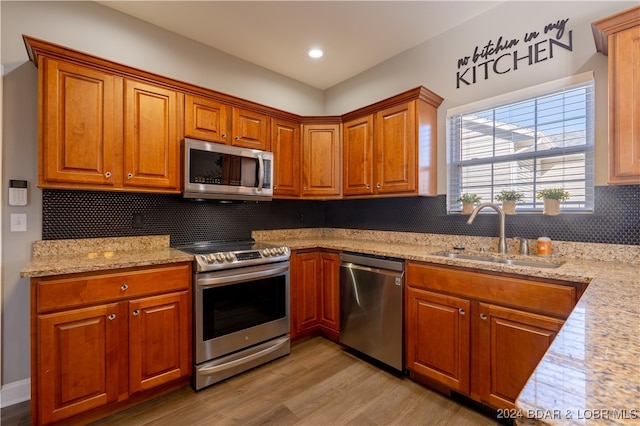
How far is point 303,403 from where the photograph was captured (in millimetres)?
1979

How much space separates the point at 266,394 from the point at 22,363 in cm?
168

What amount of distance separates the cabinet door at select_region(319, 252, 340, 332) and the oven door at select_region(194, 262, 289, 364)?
1.41 ft

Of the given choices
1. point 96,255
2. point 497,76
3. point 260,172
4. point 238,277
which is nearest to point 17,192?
point 96,255

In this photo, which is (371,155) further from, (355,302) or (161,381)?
(161,381)

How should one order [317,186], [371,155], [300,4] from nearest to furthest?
[300,4] < [371,155] < [317,186]

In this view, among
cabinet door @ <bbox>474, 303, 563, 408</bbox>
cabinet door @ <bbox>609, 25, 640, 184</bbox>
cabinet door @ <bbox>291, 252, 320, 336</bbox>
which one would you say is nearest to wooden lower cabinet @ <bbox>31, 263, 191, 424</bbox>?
cabinet door @ <bbox>291, 252, 320, 336</bbox>

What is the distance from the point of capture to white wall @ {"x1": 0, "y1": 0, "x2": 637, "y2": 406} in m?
1.99

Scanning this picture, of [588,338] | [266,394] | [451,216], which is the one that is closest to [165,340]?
[266,394]

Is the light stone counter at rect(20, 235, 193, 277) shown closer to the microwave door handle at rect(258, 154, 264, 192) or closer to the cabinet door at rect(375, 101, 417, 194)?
the microwave door handle at rect(258, 154, 264, 192)

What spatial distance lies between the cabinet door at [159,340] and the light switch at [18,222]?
971mm

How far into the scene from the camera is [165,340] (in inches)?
79.4

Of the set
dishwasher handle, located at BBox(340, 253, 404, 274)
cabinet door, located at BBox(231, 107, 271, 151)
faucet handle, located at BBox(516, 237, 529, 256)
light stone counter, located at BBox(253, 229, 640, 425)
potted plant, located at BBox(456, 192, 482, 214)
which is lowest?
dishwasher handle, located at BBox(340, 253, 404, 274)

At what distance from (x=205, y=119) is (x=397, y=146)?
5.57 feet

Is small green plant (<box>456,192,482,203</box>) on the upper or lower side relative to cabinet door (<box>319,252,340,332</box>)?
upper
